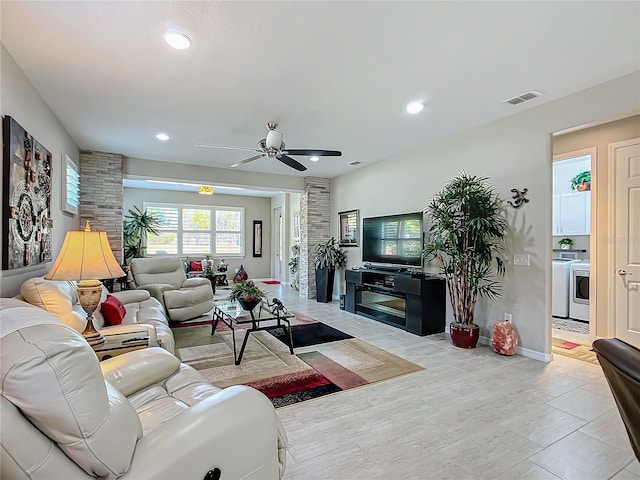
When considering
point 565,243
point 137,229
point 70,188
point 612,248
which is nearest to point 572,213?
point 565,243

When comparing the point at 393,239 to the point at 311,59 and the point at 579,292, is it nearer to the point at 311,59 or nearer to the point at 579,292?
the point at 579,292

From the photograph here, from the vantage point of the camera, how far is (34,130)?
3057 millimetres

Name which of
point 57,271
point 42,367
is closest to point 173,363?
point 57,271

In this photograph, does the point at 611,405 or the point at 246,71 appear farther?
the point at 246,71

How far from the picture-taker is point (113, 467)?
91 centimetres

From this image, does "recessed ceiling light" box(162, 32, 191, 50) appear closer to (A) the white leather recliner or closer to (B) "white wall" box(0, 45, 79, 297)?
(B) "white wall" box(0, 45, 79, 297)

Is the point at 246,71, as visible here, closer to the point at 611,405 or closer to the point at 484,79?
the point at 484,79

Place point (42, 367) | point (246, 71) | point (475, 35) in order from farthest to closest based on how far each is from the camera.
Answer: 1. point (246, 71)
2. point (475, 35)
3. point (42, 367)

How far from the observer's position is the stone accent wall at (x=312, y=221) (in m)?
7.14

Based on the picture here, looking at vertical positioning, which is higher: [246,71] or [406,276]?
[246,71]

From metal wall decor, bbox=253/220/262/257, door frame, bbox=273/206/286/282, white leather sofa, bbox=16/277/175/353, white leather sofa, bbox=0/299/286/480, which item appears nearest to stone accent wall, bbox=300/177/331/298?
door frame, bbox=273/206/286/282

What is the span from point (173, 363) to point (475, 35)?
291 cm

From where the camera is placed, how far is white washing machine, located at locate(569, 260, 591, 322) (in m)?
4.96

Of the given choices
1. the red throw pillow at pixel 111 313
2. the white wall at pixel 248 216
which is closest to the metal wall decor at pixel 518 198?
the red throw pillow at pixel 111 313
